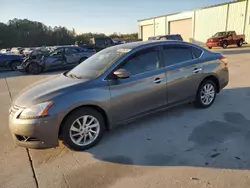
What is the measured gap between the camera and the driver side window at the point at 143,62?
3625 millimetres

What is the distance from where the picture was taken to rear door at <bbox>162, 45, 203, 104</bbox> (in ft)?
13.3

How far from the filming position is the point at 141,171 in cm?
274

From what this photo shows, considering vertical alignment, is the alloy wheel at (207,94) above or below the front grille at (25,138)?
above

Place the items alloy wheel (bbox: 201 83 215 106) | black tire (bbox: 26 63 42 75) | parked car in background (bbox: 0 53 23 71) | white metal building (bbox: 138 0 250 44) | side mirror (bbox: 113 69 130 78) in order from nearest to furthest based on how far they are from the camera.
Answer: side mirror (bbox: 113 69 130 78), alloy wheel (bbox: 201 83 215 106), black tire (bbox: 26 63 42 75), parked car in background (bbox: 0 53 23 71), white metal building (bbox: 138 0 250 44)

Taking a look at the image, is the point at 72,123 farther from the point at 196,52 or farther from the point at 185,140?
the point at 196,52

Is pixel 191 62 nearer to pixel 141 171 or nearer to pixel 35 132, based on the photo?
pixel 141 171

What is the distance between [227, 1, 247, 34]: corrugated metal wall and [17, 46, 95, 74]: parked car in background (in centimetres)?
2124

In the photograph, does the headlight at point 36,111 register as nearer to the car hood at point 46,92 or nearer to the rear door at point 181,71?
the car hood at point 46,92

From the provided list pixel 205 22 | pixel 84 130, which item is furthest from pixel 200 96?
pixel 205 22

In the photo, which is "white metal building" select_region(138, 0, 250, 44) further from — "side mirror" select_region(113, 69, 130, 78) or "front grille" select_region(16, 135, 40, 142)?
"front grille" select_region(16, 135, 40, 142)

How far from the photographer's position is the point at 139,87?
361cm

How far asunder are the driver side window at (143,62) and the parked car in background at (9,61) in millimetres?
13030

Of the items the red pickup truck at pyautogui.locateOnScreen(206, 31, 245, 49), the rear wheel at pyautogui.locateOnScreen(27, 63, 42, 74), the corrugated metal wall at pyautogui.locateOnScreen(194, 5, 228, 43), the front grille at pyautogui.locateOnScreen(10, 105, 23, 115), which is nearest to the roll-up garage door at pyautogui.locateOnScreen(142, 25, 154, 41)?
the corrugated metal wall at pyautogui.locateOnScreen(194, 5, 228, 43)

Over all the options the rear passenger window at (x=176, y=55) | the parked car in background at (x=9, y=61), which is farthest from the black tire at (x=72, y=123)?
the parked car in background at (x=9, y=61)
